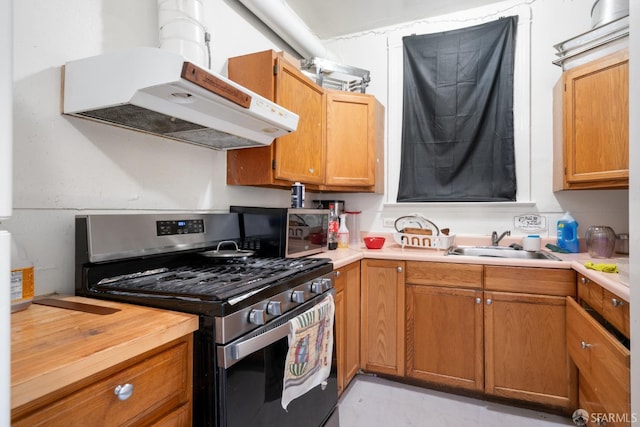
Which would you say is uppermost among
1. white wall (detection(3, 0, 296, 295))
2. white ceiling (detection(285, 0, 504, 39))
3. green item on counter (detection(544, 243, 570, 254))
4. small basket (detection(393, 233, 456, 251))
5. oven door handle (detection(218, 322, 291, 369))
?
white ceiling (detection(285, 0, 504, 39))

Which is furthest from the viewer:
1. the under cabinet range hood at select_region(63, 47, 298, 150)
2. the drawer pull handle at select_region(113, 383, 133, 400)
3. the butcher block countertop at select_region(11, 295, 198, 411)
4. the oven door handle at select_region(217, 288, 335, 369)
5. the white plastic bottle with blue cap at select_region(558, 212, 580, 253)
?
the white plastic bottle with blue cap at select_region(558, 212, 580, 253)

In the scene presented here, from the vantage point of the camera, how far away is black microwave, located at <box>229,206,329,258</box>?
183 centimetres

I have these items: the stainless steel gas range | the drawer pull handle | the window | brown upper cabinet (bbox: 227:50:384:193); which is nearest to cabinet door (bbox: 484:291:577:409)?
the window

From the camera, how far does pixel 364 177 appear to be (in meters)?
2.59

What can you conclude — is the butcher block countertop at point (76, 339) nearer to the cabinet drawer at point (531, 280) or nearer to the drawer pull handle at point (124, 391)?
the drawer pull handle at point (124, 391)

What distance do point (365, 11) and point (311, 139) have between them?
1272 mm

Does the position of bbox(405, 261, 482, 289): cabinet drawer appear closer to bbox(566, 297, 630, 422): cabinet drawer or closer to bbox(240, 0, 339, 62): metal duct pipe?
bbox(566, 297, 630, 422): cabinet drawer

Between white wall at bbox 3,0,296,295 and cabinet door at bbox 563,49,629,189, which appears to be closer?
white wall at bbox 3,0,296,295

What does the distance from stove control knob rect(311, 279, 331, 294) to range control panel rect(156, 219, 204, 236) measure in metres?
0.63

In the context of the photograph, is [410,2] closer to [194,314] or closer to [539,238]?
[539,238]

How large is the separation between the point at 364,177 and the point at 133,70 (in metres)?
1.80

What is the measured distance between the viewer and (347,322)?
6.75ft

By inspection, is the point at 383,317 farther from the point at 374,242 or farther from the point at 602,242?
the point at 602,242

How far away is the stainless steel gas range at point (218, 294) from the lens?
94 cm
